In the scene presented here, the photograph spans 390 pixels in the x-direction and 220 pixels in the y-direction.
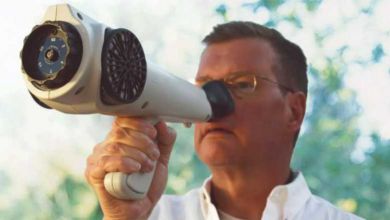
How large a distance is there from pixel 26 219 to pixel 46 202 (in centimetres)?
11

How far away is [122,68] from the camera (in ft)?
1.97

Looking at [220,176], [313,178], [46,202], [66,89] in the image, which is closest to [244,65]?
[220,176]

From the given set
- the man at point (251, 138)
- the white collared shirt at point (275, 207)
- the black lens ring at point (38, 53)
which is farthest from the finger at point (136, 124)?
the white collared shirt at point (275, 207)

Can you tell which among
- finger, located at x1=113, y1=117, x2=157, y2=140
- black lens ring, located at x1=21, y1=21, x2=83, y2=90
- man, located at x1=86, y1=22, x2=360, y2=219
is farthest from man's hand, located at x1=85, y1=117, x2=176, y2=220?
man, located at x1=86, y1=22, x2=360, y2=219

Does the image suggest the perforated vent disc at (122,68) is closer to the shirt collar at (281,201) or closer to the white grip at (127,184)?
the white grip at (127,184)

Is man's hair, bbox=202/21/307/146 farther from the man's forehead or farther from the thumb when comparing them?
the thumb

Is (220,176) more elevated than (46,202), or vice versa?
(220,176)

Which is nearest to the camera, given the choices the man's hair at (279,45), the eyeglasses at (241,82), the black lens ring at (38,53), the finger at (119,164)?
the black lens ring at (38,53)

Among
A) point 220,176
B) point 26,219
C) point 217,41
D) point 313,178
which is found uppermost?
point 217,41

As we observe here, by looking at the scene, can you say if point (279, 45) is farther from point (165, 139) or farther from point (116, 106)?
point (116, 106)

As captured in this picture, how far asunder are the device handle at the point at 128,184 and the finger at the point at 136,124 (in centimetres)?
1

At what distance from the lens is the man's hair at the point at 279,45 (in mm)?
1170

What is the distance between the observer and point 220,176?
1137 mm

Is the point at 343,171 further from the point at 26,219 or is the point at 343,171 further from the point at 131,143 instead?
the point at 131,143
